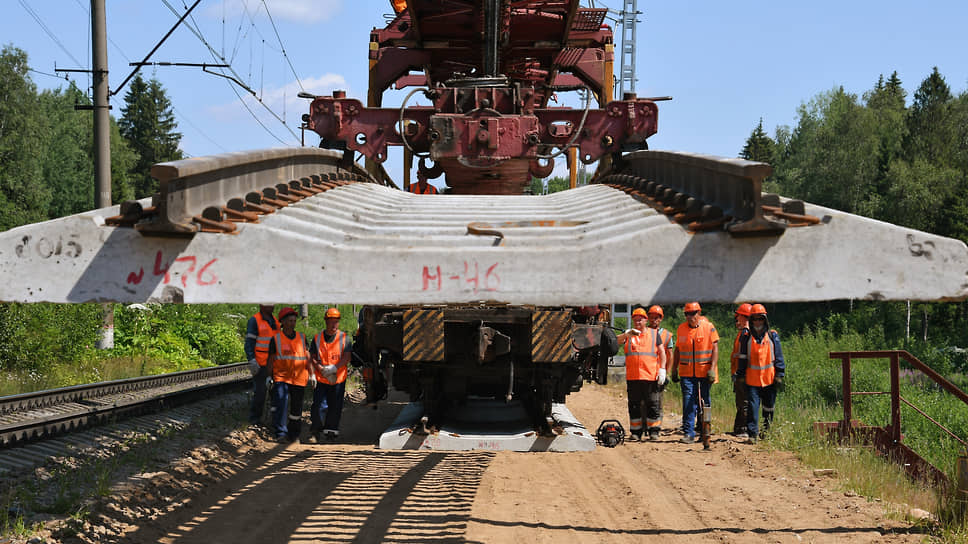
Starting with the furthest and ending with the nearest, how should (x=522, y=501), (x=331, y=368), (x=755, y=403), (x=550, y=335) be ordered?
(x=755, y=403)
(x=331, y=368)
(x=550, y=335)
(x=522, y=501)

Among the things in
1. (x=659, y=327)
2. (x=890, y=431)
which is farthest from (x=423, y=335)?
(x=890, y=431)

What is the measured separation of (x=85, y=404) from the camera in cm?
1276

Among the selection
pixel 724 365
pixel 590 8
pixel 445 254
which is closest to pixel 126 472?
pixel 445 254

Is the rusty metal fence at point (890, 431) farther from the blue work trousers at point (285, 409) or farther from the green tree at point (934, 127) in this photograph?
the green tree at point (934, 127)

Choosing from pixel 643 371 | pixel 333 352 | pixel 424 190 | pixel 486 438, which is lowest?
pixel 486 438

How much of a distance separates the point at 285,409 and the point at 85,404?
11.5 ft

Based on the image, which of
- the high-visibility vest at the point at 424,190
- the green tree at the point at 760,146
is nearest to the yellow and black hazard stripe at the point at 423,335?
the high-visibility vest at the point at 424,190

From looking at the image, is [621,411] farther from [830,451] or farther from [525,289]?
[525,289]

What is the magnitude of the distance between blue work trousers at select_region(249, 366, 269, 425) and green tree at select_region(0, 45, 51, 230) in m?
48.3

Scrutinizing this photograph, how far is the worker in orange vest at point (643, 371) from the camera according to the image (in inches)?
447

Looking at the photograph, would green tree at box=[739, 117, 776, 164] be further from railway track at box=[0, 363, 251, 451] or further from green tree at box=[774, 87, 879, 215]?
railway track at box=[0, 363, 251, 451]

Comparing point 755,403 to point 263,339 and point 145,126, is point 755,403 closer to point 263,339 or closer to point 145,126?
point 263,339

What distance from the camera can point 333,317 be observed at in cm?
1073

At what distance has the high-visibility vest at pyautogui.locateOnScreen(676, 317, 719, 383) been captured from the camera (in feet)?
37.4
